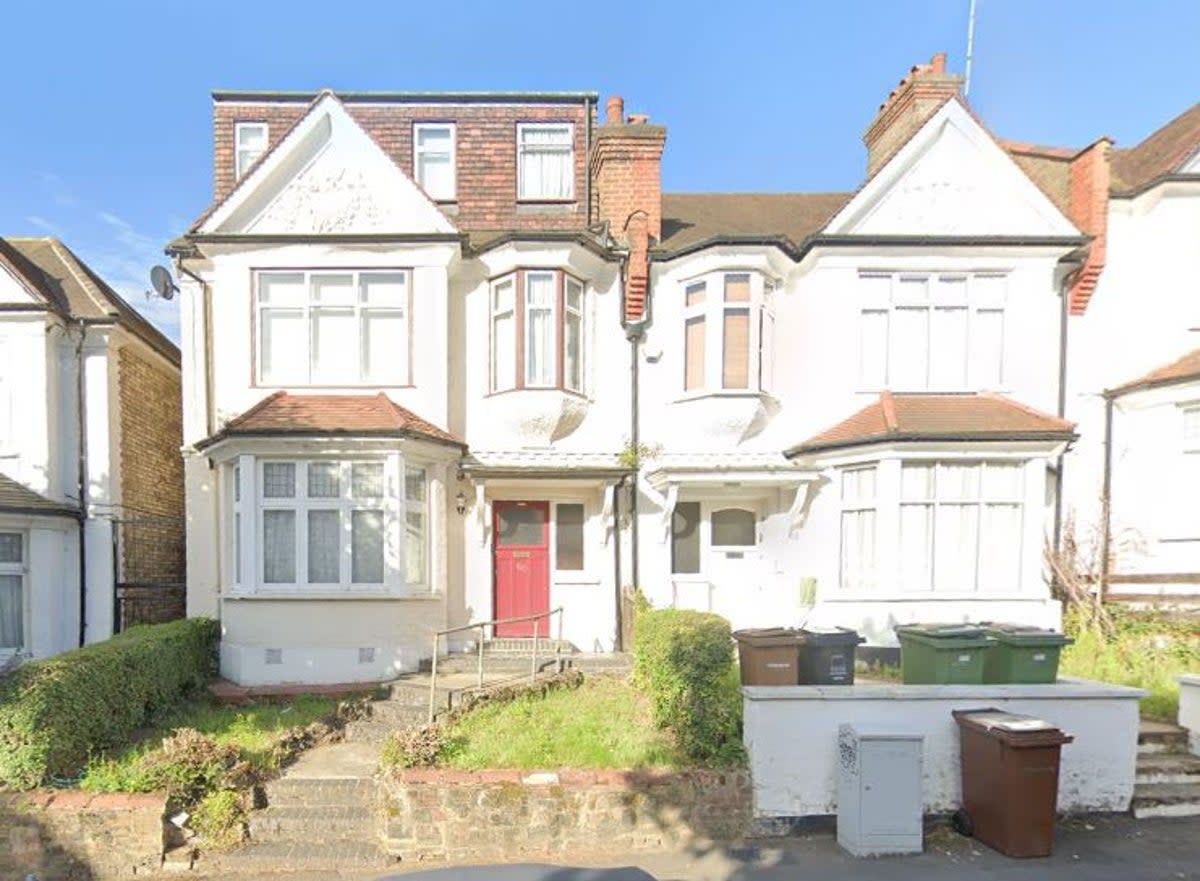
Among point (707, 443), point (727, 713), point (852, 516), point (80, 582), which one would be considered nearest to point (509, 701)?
point (727, 713)

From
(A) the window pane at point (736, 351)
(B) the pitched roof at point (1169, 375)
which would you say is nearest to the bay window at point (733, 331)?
(A) the window pane at point (736, 351)

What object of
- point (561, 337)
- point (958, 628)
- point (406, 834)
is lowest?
point (406, 834)

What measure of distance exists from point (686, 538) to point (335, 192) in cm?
823

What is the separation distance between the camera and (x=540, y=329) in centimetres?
985

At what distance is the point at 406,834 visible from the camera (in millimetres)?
5703

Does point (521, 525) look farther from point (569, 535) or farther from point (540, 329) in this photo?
point (540, 329)

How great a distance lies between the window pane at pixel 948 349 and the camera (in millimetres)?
10047

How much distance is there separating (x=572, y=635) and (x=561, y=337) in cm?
500

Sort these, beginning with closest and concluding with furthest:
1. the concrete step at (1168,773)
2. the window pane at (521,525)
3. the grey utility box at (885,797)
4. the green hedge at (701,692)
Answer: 1. the grey utility box at (885,797)
2. the green hedge at (701,692)
3. the concrete step at (1168,773)
4. the window pane at (521,525)

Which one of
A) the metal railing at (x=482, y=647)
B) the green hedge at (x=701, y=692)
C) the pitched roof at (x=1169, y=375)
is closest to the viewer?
the green hedge at (x=701, y=692)

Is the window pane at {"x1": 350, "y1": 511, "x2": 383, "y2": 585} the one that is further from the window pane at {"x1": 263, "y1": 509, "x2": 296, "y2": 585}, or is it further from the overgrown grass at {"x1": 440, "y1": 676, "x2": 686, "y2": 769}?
the overgrown grass at {"x1": 440, "y1": 676, "x2": 686, "y2": 769}

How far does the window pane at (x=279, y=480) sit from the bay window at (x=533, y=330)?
331cm

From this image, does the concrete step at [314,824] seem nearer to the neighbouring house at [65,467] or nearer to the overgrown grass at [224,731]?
the overgrown grass at [224,731]

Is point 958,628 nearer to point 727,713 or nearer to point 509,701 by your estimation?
point 727,713
